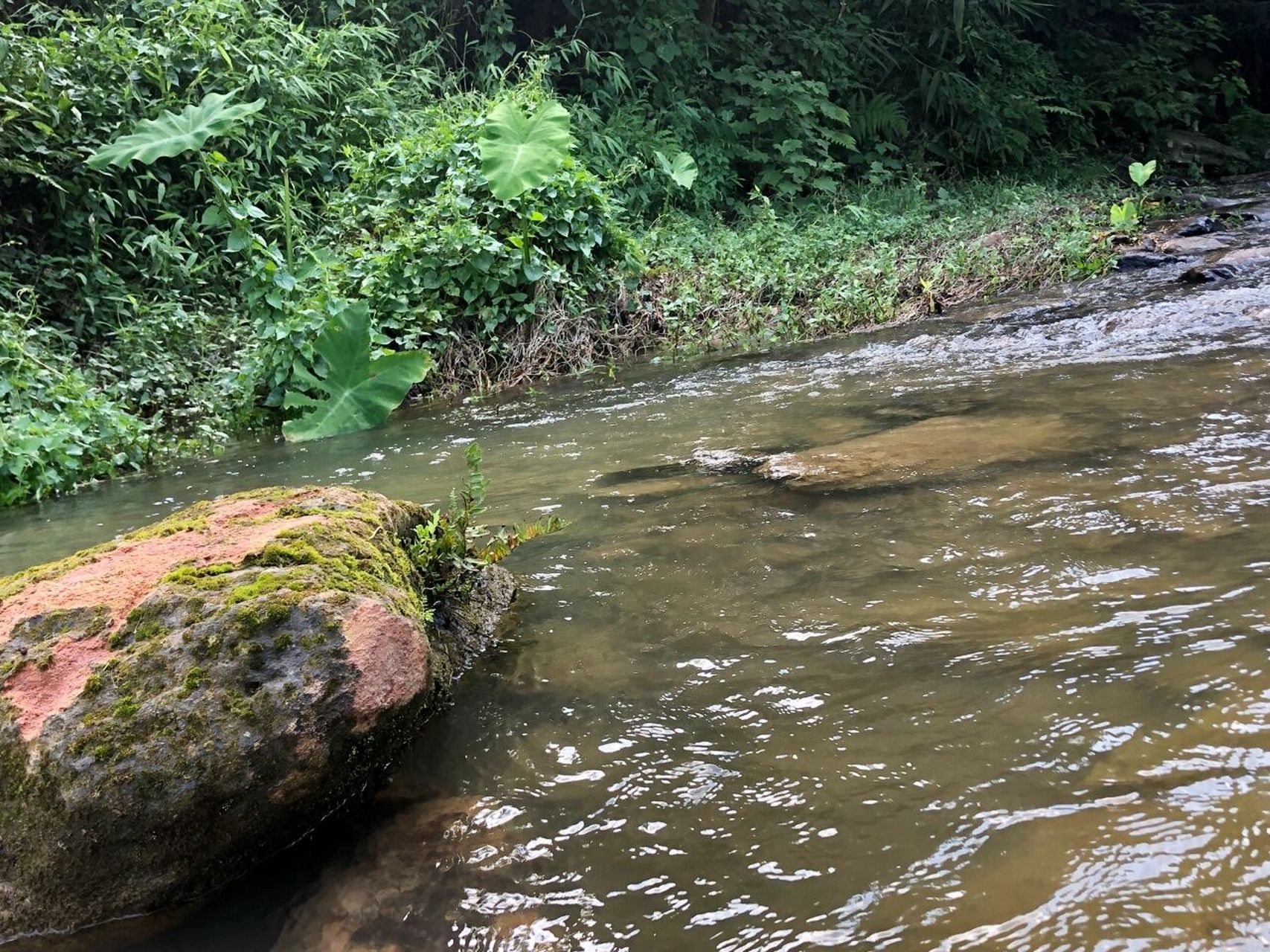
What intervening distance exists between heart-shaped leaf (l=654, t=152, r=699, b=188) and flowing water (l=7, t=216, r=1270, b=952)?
741 centimetres

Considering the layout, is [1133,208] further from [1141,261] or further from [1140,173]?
[1140,173]

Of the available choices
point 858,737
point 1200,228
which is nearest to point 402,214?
point 858,737

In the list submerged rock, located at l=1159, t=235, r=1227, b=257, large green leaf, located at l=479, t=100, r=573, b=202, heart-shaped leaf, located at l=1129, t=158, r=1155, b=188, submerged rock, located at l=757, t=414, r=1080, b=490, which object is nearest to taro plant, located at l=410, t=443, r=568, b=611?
submerged rock, located at l=757, t=414, r=1080, b=490

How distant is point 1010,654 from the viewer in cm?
184

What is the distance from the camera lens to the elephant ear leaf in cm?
597

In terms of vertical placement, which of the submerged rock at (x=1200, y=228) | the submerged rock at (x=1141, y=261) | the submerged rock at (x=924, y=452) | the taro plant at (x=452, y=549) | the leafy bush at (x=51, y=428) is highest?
the leafy bush at (x=51, y=428)

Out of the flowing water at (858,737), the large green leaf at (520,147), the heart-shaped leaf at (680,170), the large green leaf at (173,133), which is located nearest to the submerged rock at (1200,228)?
the heart-shaped leaf at (680,170)

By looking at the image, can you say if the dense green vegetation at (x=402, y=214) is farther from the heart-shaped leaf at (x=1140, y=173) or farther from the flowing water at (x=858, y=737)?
the flowing water at (x=858, y=737)

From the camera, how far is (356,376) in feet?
19.8

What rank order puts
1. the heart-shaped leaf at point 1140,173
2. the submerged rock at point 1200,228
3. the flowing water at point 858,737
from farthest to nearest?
the heart-shaped leaf at point 1140,173 < the submerged rock at point 1200,228 < the flowing water at point 858,737

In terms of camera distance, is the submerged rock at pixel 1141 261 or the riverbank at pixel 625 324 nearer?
the riverbank at pixel 625 324

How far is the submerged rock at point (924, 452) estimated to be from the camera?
314cm

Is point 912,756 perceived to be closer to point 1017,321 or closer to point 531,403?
point 531,403

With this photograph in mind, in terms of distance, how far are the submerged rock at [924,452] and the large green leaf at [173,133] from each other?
18.8ft
